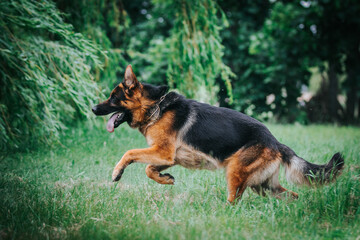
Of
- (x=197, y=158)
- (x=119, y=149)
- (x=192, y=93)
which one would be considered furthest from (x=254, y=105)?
(x=197, y=158)

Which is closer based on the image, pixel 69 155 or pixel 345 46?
pixel 69 155

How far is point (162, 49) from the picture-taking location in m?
12.9

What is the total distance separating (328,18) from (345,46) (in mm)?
1344

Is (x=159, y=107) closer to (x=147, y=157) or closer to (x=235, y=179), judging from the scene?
(x=147, y=157)

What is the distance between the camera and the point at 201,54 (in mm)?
7258

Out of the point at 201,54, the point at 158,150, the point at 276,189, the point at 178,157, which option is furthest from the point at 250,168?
the point at 201,54

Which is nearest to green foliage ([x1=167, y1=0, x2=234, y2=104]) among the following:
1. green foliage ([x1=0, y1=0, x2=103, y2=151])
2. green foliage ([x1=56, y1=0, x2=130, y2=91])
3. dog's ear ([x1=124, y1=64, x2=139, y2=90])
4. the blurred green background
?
the blurred green background

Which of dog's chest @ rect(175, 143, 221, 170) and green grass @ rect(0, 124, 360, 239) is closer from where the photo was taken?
green grass @ rect(0, 124, 360, 239)

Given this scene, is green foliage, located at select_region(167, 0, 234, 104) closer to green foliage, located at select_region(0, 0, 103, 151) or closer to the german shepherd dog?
green foliage, located at select_region(0, 0, 103, 151)

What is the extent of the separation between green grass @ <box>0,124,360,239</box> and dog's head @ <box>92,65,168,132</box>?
974mm

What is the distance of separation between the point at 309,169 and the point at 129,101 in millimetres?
2411

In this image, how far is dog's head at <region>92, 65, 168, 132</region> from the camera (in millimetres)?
4266

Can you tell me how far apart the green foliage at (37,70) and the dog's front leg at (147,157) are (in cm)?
175

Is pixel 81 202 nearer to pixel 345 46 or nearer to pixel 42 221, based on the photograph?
pixel 42 221
